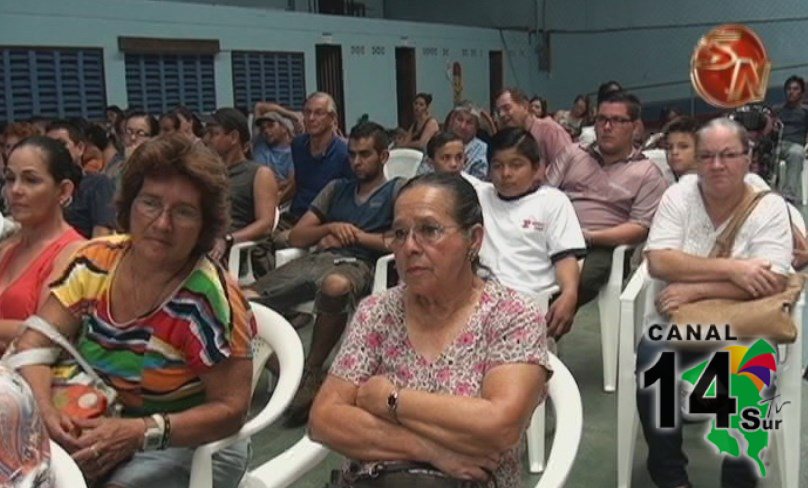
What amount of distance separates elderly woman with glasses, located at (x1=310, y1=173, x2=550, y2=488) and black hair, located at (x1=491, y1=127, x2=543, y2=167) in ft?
3.90

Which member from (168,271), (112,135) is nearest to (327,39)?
(112,135)

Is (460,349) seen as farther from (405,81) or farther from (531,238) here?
(405,81)

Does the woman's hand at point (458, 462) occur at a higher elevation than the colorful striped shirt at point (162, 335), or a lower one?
lower

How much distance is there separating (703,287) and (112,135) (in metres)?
4.26

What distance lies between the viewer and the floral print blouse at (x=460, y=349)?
153cm

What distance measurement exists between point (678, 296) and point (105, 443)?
1.61 metres

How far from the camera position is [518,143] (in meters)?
2.82

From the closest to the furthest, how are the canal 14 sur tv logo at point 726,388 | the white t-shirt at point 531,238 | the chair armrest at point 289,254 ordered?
the canal 14 sur tv logo at point 726,388 < the white t-shirt at point 531,238 < the chair armrest at point 289,254

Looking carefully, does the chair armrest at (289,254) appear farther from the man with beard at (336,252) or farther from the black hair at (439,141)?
the black hair at (439,141)

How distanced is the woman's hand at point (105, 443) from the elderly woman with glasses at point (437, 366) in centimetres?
33

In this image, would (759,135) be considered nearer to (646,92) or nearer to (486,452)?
(486,452)

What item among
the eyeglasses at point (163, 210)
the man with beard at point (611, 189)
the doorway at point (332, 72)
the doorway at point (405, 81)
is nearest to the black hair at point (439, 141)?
the man with beard at point (611, 189)

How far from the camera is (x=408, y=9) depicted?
45.2 ft

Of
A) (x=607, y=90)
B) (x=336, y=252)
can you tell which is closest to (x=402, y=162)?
(x=607, y=90)
